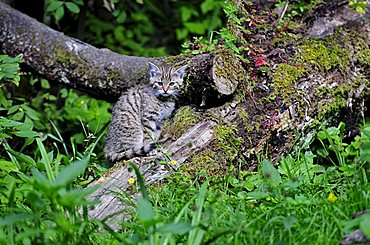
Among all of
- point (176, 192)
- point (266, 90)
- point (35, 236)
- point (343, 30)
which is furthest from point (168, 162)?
point (343, 30)

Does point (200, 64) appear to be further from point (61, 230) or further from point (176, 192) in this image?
point (61, 230)

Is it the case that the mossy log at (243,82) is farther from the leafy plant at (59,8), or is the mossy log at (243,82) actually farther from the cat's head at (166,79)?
Answer: the leafy plant at (59,8)

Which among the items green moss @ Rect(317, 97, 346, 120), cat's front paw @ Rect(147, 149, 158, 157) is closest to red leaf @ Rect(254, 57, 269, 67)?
green moss @ Rect(317, 97, 346, 120)

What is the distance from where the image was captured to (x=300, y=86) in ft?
15.8

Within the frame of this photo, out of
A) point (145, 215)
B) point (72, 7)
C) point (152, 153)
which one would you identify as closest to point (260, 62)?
point (152, 153)

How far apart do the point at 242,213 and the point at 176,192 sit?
584 mm

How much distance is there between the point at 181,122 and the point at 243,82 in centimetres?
58

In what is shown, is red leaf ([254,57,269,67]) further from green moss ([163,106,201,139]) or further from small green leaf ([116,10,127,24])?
small green leaf ([116,10,127,24])

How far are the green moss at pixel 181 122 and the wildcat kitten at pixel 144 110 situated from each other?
0.88 feet

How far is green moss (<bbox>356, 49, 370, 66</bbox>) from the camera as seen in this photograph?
5.20 meters

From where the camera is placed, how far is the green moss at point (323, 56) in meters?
4.99

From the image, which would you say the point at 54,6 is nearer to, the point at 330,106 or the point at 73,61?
the point at 73,61

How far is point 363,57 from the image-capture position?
5.22m

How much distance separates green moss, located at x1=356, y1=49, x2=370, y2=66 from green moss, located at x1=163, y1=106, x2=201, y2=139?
1.59 meters
